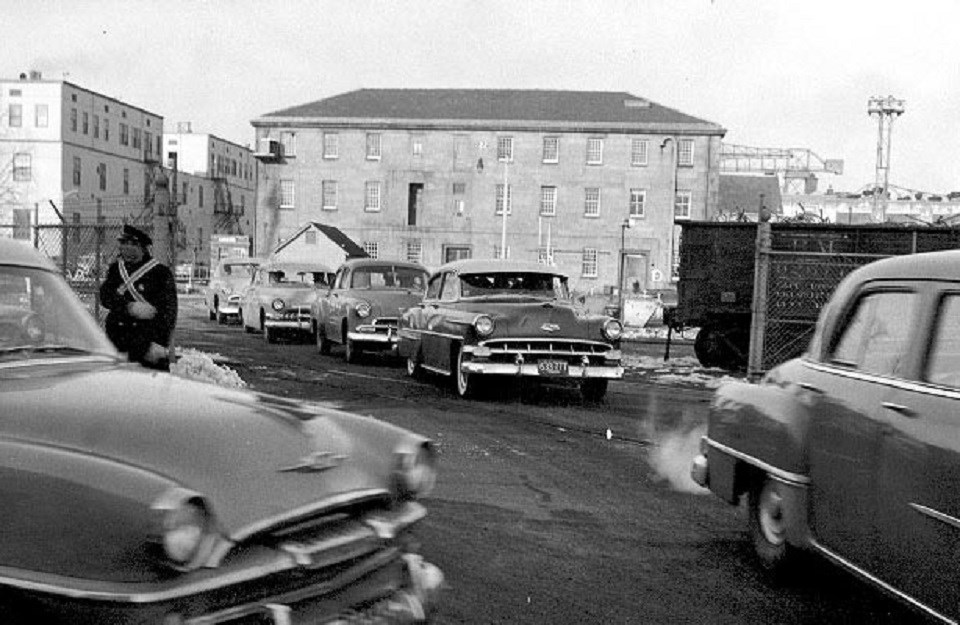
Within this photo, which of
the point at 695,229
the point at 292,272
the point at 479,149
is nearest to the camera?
the point at 695,229

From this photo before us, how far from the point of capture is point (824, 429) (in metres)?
4.72

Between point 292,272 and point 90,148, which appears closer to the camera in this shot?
point 292,272

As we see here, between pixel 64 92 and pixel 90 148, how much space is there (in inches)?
185

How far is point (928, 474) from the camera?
3.82 metres

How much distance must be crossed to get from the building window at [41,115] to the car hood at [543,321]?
57.9 metres

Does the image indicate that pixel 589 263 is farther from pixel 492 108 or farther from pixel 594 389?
pixel 594 389

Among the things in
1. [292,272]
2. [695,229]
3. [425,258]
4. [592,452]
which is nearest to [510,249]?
[425,258]

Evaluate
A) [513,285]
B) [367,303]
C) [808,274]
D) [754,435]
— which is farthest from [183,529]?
[367,303]

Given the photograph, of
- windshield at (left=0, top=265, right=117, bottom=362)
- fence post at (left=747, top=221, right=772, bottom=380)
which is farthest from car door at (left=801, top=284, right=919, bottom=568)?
fence post at (left=747, top=221, right=772, bottom=380)

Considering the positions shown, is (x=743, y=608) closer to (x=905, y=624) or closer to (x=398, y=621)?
(x=905, y=624)

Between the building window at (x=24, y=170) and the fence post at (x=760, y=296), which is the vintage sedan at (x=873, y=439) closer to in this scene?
the fence post at (x=760, y=296)

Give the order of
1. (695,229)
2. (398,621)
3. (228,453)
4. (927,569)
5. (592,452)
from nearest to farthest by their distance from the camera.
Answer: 1. (228,453)
2. (398,621)
3. (927,569)
4. (592,452)
5. (695,229)

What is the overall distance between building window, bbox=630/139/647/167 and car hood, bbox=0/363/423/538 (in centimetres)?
5942

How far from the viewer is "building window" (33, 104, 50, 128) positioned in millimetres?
63250
